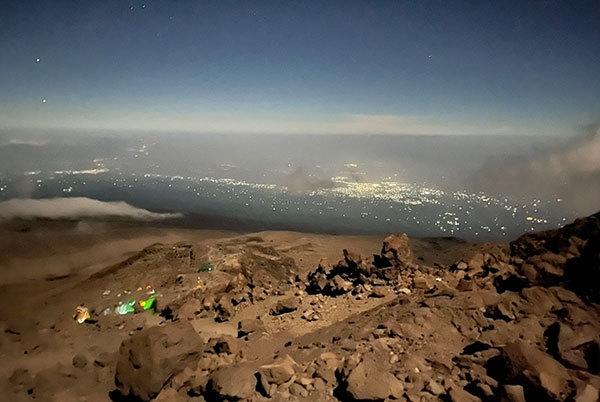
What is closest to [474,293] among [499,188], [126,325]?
[126,325]

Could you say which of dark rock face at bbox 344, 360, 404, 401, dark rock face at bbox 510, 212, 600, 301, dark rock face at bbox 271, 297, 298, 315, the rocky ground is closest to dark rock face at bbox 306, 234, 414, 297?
the rocky ground

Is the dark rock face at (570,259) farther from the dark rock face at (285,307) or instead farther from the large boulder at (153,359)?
the large boulder at (153,359)

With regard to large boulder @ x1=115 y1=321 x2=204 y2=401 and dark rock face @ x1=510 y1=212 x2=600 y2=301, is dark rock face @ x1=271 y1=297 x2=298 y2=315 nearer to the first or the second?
large boulder @ x1=115 y1=321 x2=204 y2=401

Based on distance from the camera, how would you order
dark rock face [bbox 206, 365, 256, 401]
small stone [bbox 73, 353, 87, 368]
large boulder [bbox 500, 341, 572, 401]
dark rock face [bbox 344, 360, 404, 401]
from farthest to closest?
small stone [bbox 73, 353, 87, 368] < dark rock face [bbox 206, 365, 256, 401] < dark rock face [bbox 344, 360, 404, 401] < large boulder [bbox 500, 341, 572, 401]

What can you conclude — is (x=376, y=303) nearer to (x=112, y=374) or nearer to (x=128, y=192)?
(x=112, y=374)

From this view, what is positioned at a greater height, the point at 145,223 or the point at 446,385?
the point at 446,385

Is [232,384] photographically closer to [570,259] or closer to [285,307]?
[285,307]

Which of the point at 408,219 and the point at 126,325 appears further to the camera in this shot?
the point at 408,219
